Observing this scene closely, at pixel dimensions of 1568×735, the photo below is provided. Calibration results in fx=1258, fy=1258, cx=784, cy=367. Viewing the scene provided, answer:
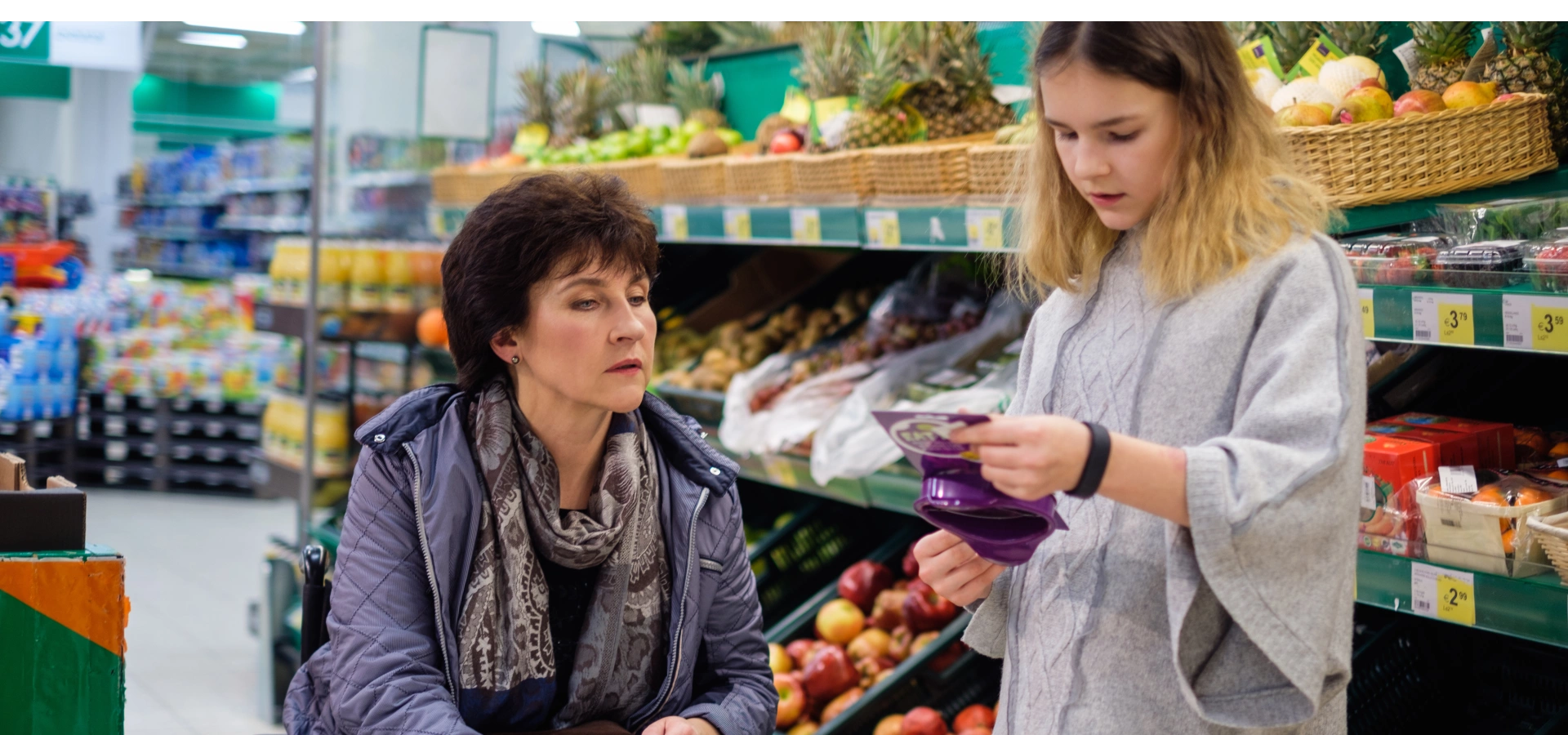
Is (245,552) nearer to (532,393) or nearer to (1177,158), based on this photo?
(532,393)

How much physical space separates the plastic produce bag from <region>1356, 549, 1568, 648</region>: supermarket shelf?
994mm

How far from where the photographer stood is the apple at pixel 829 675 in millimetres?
2990

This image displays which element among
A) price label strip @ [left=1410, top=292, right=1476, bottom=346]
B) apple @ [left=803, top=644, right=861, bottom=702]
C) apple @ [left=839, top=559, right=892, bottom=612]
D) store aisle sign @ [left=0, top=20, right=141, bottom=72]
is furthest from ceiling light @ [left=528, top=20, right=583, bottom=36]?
price label strip @ [left=1410, top=292, right=1476, bottom=346]

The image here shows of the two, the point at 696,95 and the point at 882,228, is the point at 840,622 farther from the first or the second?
the point at 696,95

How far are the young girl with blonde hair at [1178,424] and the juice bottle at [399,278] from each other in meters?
3.58

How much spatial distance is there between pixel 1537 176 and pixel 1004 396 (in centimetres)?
113

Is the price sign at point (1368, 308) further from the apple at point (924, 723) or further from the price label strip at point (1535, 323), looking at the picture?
the apple at point (924, 723)

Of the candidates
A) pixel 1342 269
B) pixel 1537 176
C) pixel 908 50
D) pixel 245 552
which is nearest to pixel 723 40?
pixel 908 50

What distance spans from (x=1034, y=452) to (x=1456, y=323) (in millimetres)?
1051

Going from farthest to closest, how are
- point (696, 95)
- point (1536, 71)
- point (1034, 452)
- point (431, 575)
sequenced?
point (696, 95) → point (1536, 71) → point (431, 575) → point (1034, 452)

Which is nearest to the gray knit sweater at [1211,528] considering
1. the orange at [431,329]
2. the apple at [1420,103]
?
the apple at [1420,103]

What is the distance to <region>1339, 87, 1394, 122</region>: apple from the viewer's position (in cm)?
208

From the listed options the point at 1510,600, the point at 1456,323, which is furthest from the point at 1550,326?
the point at 1510,600

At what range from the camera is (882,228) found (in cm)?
282
